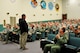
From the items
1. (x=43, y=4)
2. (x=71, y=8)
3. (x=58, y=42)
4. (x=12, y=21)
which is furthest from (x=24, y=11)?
(x=58, y=42)

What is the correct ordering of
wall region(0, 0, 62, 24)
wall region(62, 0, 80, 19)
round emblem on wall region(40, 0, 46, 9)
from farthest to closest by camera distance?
wall region(62, 0, 80, 19), round emblem on wall region(40, 0, 46, 9), wall region(0, 0, 62, 24)

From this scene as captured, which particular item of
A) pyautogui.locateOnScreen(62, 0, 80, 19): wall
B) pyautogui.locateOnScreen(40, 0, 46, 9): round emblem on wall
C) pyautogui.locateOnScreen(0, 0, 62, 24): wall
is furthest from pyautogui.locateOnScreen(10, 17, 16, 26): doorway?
pyautogui.locateOnScreen(62, 0, 80, 19): wall

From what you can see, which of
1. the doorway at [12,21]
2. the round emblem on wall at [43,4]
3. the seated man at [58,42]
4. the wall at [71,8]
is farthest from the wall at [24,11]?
the seated man at [58,42]

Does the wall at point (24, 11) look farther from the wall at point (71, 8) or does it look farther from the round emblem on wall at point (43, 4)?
the wall at point (71, 8)

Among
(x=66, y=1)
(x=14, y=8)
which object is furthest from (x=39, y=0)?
(x=66, y=1)

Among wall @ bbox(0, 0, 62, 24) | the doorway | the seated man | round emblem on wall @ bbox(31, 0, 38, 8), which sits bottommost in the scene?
the seated man

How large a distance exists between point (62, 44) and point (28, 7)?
7573 millimetres

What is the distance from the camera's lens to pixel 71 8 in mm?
14562

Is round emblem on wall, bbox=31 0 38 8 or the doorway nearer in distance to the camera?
the doorway

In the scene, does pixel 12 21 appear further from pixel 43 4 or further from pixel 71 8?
pixel 71 8

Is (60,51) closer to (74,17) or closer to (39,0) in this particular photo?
(39,0)

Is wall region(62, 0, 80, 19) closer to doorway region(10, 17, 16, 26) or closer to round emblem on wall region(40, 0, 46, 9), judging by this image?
round emblem on wall region(40, 0, 46, 9)

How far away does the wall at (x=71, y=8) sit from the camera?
14.0m

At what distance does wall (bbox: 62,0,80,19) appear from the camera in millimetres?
14034
